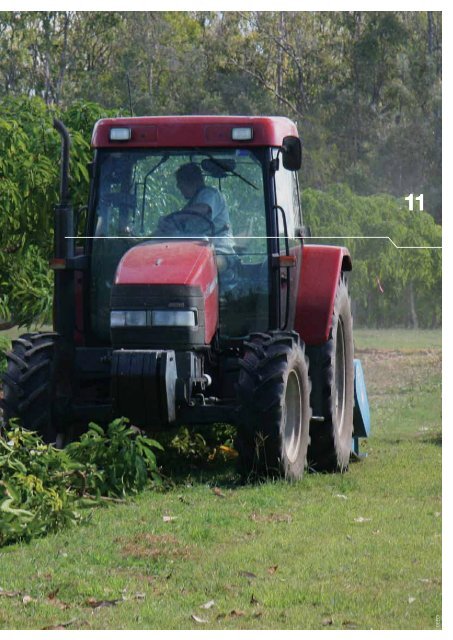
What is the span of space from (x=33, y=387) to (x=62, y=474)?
33.8 inches

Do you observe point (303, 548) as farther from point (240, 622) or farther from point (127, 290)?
point (127, 290)

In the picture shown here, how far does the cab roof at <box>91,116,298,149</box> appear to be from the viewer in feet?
26.5

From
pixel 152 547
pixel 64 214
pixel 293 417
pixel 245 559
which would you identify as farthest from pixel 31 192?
pixel 245 559

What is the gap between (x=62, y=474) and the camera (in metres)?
7.69

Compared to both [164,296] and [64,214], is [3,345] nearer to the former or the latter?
[64,214]

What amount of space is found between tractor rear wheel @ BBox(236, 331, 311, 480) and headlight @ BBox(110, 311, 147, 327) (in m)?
0.56

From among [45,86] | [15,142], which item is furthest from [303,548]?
[15,142]

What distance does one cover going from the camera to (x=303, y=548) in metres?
6.83

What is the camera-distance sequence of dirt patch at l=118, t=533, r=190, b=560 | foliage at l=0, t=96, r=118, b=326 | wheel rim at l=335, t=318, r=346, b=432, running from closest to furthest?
1. dirt patch at l=118, t=533, r=190, b=560
2. foliage at l=0, t=96, r=118, b=326
3. wheel rim at l=335, t=318, r=346, b=432

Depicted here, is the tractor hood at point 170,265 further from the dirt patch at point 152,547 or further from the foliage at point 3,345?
the foliage at point 3,345

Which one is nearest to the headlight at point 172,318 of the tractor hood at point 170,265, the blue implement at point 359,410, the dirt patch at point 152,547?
the tractor hood at point 170,265

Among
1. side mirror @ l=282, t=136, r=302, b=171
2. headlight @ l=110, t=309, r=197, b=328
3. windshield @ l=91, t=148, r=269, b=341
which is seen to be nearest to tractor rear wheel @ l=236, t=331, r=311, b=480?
windshield @ l=91, t=148, r=269, b=341

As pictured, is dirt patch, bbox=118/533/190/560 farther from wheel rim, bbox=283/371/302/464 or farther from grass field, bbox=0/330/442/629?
wheel rim, bbox=283/371/302/464

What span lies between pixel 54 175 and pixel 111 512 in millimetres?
2365
